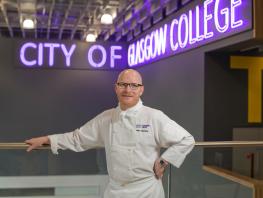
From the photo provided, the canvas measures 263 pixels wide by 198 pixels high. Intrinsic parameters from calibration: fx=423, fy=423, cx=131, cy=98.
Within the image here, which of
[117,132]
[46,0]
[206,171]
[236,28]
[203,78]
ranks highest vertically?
[46,0]

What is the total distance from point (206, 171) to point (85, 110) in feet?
15.9

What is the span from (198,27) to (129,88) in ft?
9.92

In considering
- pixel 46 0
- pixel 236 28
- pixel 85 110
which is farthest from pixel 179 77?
pixel 85 110

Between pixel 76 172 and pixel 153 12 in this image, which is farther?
pixel 153 12

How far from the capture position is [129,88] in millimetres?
2264

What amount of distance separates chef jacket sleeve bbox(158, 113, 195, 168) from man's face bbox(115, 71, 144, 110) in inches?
7.2

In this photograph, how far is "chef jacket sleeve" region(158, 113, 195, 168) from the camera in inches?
89.3

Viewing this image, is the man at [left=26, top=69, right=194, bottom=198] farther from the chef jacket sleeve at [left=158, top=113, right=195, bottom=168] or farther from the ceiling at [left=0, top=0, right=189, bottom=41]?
the ceiling at [left=0, top=0, right=189, bottom=41]

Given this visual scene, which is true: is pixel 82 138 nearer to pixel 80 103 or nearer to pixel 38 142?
pixel 38 142

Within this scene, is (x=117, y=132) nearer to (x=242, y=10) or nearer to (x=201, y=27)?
(x=242, y=10)

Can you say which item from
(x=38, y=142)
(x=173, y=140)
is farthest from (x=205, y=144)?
(x=38, y=142)

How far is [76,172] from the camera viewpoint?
344 centimetres

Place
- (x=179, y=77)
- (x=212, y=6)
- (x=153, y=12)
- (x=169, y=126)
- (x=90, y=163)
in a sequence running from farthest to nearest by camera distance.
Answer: (x=153, y=12), (x=179, y=77), (x=212, y=6), (x=90, y=163), (x=169, y=126)

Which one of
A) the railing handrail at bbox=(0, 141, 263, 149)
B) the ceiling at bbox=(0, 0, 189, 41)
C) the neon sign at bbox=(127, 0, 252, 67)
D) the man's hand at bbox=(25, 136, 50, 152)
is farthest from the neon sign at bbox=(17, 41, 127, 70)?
the man's hand at bbox=(25, 136, 50, 152)
